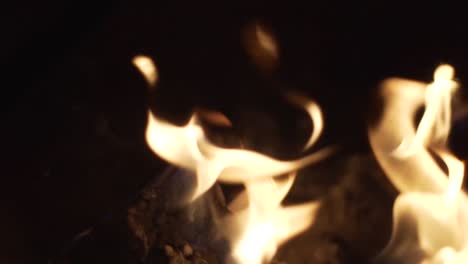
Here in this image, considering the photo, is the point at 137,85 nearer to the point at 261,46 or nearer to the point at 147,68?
the point at 147,68

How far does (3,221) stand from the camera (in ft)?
3.50

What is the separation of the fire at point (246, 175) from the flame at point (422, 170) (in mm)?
108

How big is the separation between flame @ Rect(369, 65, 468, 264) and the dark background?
0.10 feet

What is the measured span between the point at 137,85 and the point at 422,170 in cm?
48

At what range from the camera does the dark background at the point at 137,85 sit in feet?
3.41

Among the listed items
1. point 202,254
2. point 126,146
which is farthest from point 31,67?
point 202,254

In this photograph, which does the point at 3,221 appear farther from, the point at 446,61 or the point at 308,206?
the point at 446,61

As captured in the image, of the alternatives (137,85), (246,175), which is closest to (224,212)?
(246,175)

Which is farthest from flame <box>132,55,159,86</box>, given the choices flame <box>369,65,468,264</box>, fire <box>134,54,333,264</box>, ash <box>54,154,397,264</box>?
flame <box>369,65,468,264</box>

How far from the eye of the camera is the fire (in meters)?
1.00

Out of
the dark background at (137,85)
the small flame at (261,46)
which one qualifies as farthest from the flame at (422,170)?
the small flame at (261,46)

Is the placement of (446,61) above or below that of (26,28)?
above

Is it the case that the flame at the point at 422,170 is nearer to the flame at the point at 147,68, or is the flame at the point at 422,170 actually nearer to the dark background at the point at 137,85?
the dark background at the point at 137,85

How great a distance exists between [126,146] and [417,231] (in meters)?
0.49
